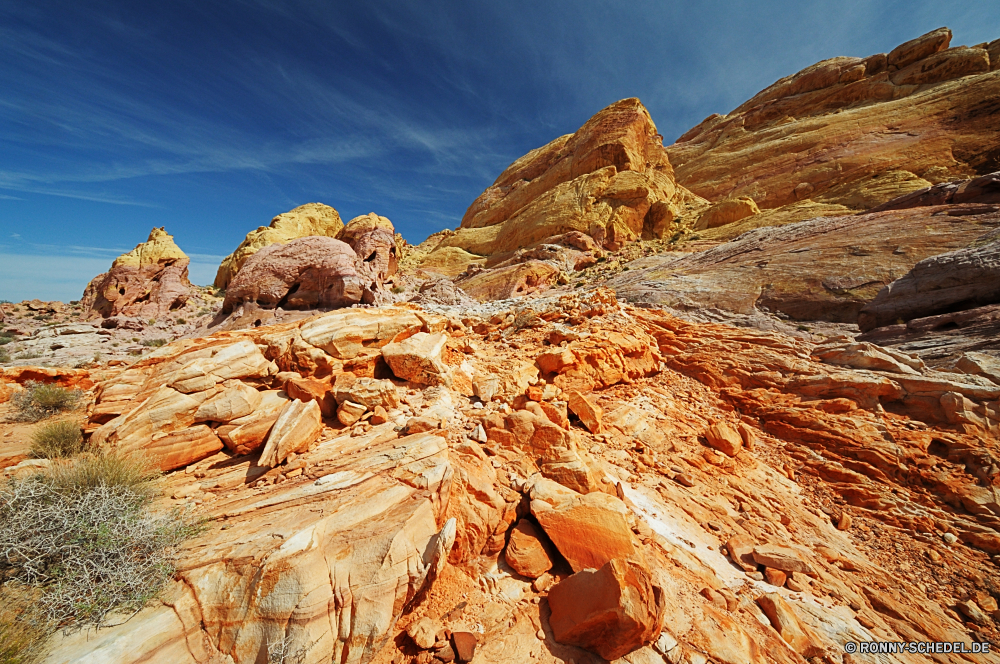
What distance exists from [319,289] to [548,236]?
75.8ft

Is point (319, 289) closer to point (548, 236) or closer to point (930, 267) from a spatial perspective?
point (930, 267)

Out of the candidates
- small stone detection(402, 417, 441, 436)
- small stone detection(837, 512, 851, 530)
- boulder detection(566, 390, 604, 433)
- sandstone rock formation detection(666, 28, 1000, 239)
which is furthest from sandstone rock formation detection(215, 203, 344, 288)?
sandstone rock formation detection(666, 28, 1000, 239)

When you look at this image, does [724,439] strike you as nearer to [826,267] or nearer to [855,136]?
[826,267]

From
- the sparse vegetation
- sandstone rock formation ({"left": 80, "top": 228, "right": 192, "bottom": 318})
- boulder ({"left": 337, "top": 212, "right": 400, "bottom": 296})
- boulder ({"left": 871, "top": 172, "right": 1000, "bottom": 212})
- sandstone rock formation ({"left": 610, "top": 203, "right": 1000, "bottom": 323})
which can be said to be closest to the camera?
the sparse vegetation

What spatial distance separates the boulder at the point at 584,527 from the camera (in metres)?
3.36

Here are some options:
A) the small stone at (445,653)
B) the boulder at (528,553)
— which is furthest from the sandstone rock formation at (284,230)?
the small stone at (445,653)

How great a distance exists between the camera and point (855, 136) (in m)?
29.0

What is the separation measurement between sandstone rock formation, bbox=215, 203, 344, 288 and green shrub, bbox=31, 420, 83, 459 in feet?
59.4

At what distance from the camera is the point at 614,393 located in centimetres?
734

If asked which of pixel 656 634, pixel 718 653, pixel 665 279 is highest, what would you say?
pixel 665 279

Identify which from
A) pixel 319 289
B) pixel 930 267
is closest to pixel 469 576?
pixel 319 289

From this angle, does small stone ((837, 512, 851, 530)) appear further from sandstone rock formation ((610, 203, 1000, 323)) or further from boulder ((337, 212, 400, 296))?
boulder ((337, 212, 400, 296))

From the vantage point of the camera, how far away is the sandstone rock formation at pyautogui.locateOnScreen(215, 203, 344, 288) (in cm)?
2114

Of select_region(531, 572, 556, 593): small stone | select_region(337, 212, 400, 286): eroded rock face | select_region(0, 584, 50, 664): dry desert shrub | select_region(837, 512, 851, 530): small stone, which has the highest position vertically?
select_region(337, 212, 400, 286): eroded rock face
